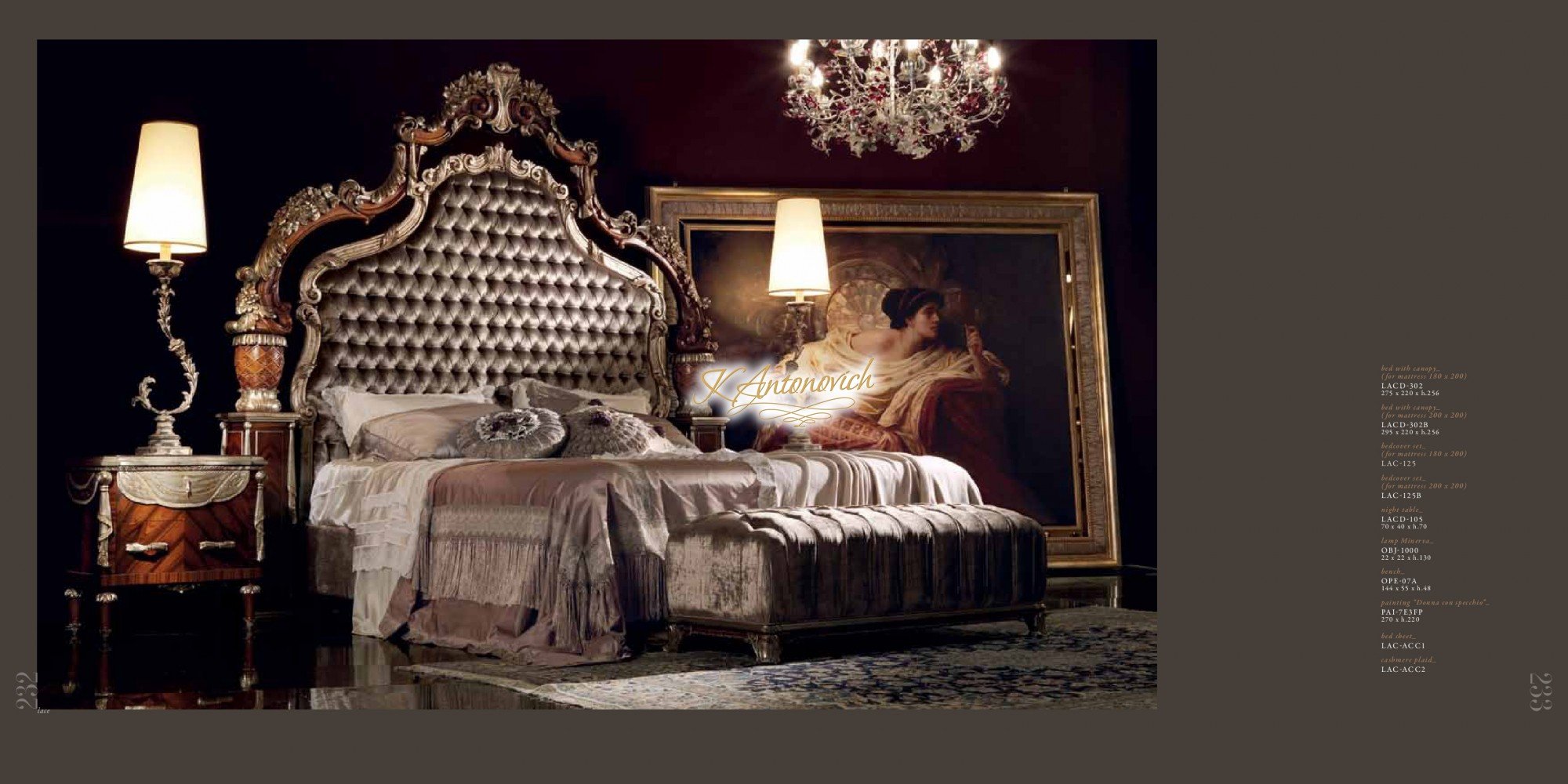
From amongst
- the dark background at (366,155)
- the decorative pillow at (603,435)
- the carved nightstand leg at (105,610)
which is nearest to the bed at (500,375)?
the decorative pillow at (603,435)

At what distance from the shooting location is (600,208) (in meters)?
7.23

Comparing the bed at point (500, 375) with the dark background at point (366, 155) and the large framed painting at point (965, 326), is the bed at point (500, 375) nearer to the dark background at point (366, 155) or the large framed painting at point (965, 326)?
the dark background at point (366, 155)

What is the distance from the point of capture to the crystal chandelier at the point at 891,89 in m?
7.58

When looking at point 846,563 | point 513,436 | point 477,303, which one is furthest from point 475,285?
point 846,563

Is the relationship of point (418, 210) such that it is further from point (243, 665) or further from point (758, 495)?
point (243, 665)

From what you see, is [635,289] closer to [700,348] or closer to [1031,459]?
[700,348]

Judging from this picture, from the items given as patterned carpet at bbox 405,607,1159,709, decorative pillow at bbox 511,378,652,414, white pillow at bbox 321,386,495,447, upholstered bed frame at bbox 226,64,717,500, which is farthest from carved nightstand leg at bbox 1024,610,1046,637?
white pillow at bbox 321,386,495,447

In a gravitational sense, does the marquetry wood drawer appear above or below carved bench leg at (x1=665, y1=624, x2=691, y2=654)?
above

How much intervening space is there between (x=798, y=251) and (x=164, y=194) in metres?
2.77

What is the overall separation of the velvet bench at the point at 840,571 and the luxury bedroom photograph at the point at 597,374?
0.01 metres

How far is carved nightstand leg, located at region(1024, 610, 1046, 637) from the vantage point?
5195mm

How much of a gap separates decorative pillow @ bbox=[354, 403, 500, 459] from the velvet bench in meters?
1.42

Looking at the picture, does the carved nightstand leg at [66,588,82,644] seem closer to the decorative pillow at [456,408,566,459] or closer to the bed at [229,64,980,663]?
the bed at [229,64,980,663]

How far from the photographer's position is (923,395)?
794cm
